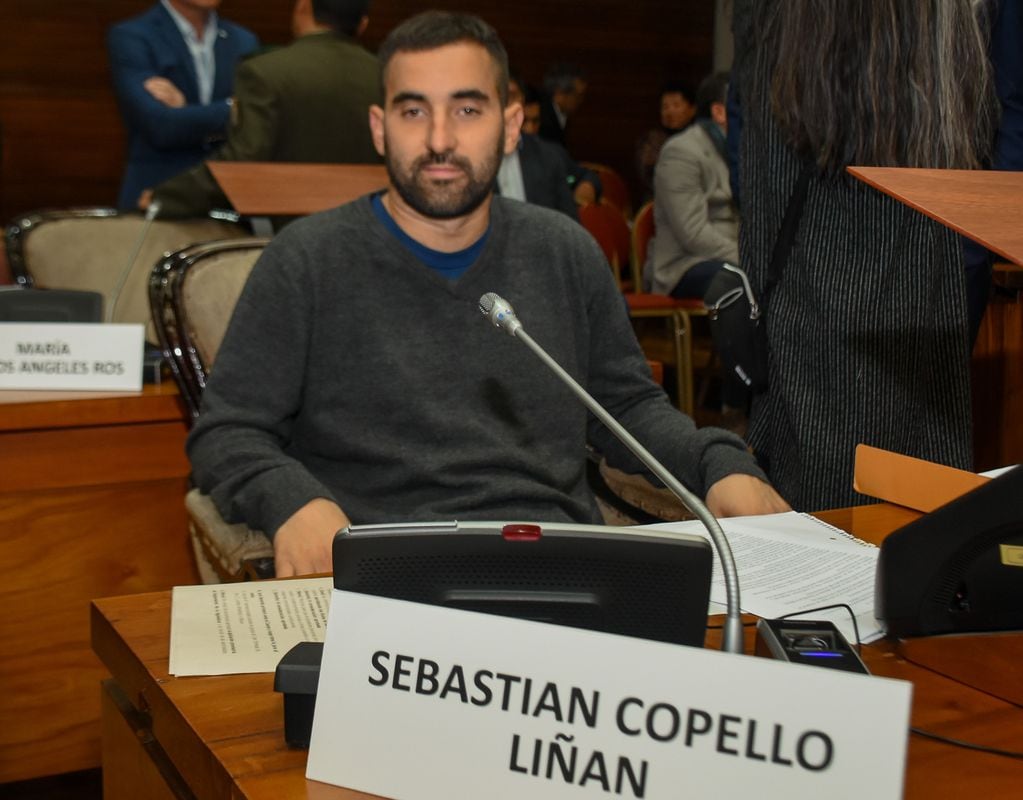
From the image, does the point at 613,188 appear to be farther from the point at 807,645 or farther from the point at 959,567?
the point at 807,645

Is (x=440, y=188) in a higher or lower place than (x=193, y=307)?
higher

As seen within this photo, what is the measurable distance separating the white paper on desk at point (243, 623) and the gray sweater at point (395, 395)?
1.50ft

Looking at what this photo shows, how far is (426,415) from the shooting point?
1662 mm

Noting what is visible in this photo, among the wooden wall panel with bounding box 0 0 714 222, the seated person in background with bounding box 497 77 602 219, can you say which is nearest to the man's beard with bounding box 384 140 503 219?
the seated person in background with bounding box 497 77 602 219

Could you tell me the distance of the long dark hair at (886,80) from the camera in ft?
5.33

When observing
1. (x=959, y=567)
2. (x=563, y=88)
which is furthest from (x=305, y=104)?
(x=563, y=88)

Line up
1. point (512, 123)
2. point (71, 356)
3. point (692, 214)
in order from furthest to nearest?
1. point (692, 214)
2. point (71, 356)
3. point (512, 123)

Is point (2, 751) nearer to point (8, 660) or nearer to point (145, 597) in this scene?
A: point (8, 660)

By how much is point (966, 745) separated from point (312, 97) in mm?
2700

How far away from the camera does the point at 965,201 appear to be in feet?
2.73

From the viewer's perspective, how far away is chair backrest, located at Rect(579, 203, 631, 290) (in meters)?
5.11

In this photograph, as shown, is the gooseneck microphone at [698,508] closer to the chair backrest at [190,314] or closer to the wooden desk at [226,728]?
the wooden desk at [226,728]

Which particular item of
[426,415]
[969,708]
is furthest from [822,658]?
[426,415]

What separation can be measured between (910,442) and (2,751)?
1497 mm
